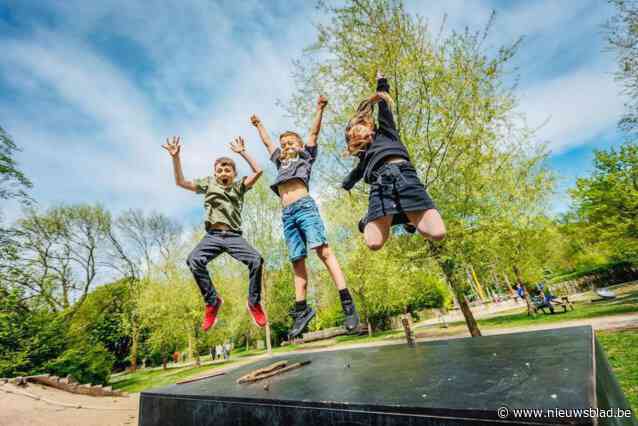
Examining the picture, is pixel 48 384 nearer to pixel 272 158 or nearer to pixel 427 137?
pixel 272 158

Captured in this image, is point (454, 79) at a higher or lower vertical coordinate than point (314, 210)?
higher

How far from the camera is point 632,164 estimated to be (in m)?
12.4

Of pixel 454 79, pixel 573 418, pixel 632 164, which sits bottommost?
pixel 573 418

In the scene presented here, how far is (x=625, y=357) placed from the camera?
588 centimetres

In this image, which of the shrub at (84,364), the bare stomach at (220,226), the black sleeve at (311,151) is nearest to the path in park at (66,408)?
the shrub at (84,364)

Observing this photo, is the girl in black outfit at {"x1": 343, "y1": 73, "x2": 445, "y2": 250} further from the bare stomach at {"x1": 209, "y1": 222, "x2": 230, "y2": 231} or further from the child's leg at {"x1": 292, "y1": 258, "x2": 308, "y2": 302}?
the bare stomach at {"x1": 209, "y1": 222, "x2": 230, "y2": 231}

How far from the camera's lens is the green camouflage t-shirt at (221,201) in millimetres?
3900

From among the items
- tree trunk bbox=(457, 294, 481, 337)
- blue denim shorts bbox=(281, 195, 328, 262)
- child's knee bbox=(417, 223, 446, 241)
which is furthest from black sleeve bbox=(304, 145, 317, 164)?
tree trunk bbox=(457, 294, 481, 337)

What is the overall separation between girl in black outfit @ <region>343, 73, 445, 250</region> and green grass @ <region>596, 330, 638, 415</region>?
12.2 ft

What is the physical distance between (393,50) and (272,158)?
5.64 m

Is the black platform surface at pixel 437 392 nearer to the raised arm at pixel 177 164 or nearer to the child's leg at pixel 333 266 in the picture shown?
the child's leg at pixel 333 266

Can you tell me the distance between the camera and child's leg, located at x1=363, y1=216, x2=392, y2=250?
3.01m

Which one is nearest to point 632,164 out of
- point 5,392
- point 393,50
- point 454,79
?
point 454,79

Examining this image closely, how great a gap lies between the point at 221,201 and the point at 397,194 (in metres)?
2.23
